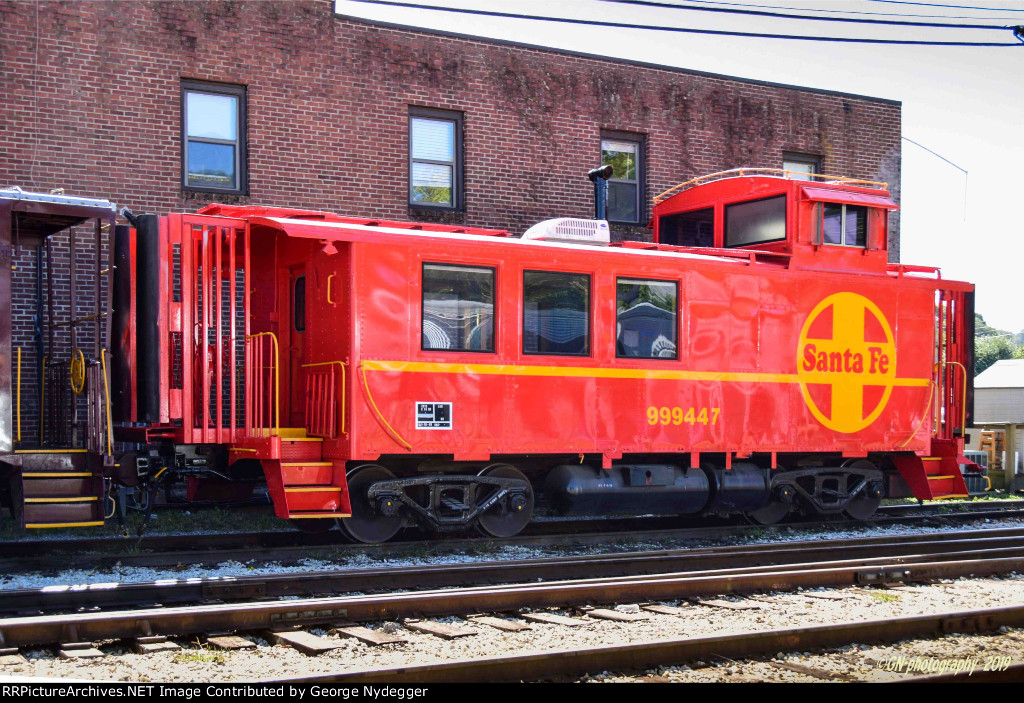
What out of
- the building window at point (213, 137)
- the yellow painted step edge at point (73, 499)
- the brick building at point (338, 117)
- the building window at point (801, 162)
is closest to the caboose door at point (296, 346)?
the yellow painted step edge at point (73, 499)

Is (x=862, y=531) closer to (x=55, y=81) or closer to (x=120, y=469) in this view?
(x=120, y=469)

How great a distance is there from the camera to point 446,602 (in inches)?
274

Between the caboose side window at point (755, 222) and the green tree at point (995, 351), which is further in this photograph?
the green tree at point (995, 351)

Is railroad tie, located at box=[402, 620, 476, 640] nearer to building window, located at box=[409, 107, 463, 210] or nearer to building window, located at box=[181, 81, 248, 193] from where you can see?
building window, located at box=[181, 81, 248, 193]

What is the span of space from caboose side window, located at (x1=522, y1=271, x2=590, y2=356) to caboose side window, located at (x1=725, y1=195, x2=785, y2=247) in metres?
3.13

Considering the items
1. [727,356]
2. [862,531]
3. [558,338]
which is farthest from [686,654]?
[862,531]

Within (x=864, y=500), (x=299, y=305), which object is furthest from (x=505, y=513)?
(x=864, y=500)

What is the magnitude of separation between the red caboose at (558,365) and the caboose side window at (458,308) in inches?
0.9

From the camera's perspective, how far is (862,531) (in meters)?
12.5

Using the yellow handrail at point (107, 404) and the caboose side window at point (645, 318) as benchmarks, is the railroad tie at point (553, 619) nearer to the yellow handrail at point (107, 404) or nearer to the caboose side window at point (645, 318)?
the yellow handrail at point (107, 404)

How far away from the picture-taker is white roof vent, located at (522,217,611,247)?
11016 mm

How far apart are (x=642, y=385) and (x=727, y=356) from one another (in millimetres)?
1210

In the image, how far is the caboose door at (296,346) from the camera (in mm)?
10992

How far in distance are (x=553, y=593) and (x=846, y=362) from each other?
22.0ft
